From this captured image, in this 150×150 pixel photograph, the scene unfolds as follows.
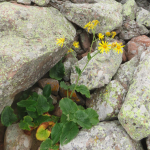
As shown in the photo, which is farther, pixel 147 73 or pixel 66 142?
pixel 147 73

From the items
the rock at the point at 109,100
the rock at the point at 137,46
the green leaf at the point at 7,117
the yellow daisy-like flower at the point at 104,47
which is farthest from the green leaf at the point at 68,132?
the rock at the point at 137,46

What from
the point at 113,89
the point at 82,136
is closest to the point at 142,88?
the point at 113,89

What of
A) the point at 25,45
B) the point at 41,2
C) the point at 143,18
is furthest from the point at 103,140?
the point at 143,18

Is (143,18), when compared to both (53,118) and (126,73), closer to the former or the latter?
(126,73)

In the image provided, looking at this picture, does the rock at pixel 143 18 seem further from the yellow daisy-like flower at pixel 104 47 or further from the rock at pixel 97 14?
the yellow daisy-like flower at pixel 104 47

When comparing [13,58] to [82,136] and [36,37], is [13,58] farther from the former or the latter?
[82,136]
